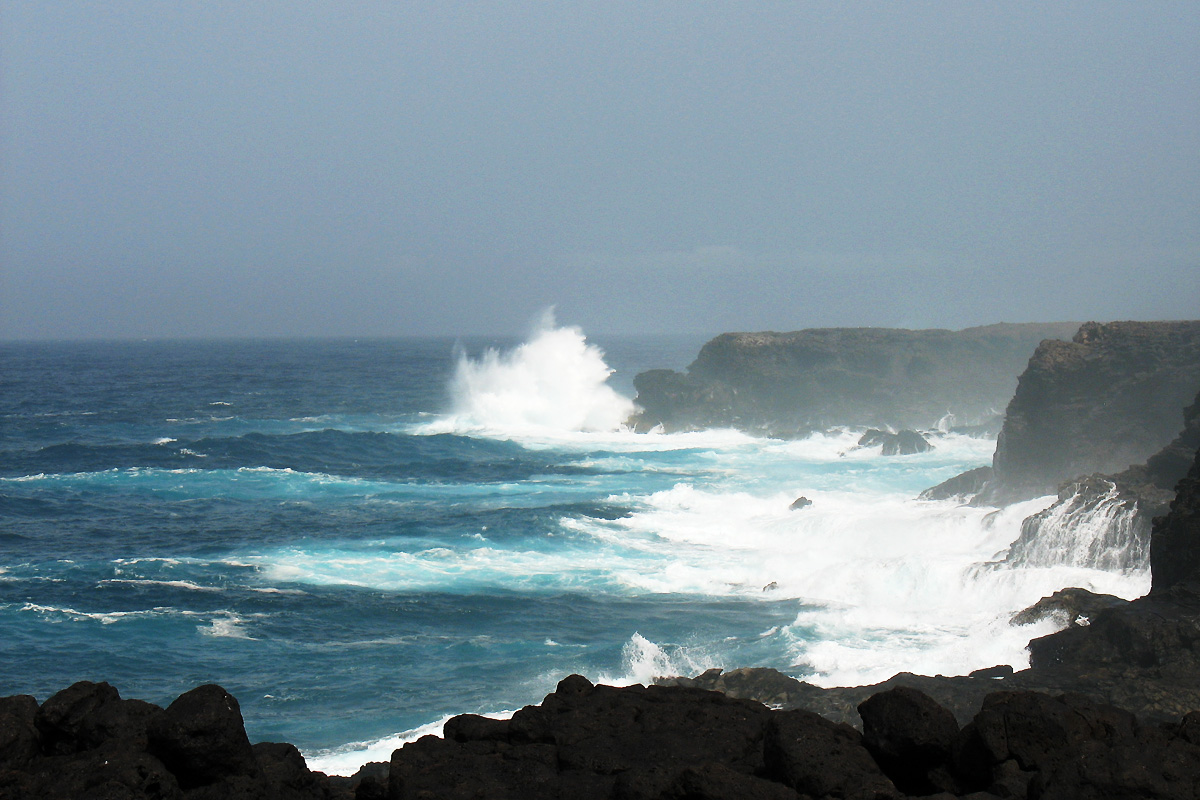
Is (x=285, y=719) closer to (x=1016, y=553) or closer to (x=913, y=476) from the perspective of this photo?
(x=1016, y=553)

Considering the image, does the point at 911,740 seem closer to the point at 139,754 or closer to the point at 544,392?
the point at 139,754

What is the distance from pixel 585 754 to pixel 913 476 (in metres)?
31.6

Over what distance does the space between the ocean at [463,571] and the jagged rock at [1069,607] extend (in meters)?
0.29

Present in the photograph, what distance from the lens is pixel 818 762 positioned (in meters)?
5.52

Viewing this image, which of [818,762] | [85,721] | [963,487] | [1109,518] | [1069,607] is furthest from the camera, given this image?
[963,487]

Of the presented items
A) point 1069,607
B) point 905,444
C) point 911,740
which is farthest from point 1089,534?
point 905,444

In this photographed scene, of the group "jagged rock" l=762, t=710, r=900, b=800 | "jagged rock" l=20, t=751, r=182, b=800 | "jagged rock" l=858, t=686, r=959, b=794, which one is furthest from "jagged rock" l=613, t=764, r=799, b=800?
"jagged rock" l=20, t=751, r=182, b=800

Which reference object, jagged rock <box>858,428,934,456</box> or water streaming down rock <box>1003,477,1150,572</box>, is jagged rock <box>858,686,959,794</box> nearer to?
water streaming down rock <box>1003,477,1150,572</box>

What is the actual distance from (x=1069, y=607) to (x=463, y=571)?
526 inches

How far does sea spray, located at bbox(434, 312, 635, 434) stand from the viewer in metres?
55.0

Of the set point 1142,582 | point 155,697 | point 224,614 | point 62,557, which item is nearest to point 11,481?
point 62,557

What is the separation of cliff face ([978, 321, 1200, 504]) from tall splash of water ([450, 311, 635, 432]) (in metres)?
28.6

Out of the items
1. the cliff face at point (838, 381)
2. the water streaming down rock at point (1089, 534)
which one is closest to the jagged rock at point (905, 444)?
the cliff face at point (838, 381)

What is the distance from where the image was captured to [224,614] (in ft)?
61.9
